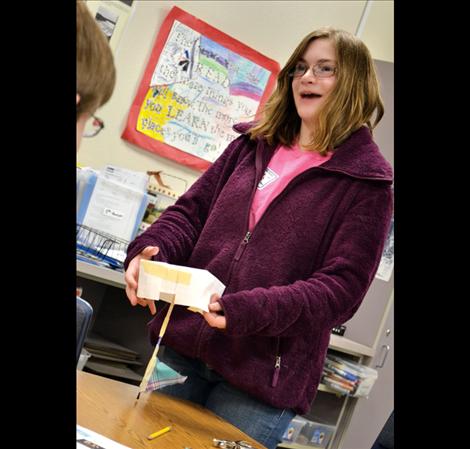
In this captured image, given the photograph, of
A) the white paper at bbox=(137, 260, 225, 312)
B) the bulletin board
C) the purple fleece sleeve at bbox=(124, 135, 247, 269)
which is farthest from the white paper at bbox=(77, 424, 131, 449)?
the bulletin board

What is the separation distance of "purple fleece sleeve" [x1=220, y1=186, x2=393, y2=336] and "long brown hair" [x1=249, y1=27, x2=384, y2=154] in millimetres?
155

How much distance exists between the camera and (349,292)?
1.31 metres

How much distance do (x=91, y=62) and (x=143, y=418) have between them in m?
0.79

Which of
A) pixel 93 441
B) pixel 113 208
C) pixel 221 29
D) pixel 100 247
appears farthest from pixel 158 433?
pixel 221 29

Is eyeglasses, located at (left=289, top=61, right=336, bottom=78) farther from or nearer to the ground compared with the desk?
farther from the ground

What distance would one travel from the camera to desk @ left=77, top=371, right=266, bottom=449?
3.28ft

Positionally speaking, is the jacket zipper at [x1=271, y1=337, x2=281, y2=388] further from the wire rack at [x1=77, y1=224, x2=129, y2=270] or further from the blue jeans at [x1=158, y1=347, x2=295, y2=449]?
the wire rack at [x1=77, y1=224, x2=129, y2=270]

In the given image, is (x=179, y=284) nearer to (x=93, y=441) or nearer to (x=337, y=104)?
(x=93, y=441)

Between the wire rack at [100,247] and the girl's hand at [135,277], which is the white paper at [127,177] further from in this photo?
the girl's hand at [135,277]

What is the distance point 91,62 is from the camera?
0.45 meters

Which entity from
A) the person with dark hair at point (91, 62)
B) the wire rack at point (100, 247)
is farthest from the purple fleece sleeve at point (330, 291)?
the wire rack at point (100, 247)
